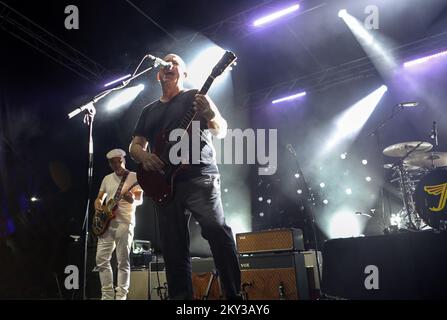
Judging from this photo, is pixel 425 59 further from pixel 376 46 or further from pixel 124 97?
pixel 124 97

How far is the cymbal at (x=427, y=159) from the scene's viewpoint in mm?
5750

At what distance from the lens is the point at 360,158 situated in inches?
332

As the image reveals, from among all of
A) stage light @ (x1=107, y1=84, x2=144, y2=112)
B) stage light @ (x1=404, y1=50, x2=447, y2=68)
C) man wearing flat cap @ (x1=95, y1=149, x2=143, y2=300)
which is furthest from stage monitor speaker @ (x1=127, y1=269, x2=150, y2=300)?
stage light @ (x1=404, y1=50, x2=447, y2=68)

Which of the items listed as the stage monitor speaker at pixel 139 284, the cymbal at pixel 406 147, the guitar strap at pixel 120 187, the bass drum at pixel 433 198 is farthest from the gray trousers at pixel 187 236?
the cymbal at pixel 406 147

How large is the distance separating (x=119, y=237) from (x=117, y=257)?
0.26 m

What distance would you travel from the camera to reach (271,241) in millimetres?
4301

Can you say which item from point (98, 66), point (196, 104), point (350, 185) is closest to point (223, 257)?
point (196, 104)

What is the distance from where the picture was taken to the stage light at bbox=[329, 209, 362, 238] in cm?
806

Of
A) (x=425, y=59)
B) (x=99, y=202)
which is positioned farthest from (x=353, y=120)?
(x=99, y=202)

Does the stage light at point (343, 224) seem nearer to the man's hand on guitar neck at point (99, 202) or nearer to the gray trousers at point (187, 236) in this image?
the man's hand on guitar neck at point (99, 202)

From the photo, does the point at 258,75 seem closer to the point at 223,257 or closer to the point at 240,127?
the point at 240,127

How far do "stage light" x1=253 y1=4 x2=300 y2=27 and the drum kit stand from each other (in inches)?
118

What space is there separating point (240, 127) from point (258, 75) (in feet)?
5.06

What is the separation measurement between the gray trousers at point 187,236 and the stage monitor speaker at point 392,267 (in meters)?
0.77
